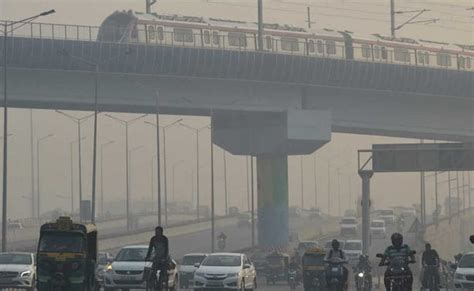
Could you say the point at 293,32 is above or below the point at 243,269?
above

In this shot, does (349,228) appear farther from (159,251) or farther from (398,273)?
(398,273)

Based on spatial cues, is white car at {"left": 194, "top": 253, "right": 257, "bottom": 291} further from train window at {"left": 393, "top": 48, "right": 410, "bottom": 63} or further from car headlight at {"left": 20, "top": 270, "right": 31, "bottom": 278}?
train window at {"left": 393, "top": 48, "right": 410, "bottom": 63}

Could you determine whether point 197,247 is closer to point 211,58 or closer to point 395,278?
point 211,58

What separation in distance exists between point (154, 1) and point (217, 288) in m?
66.9

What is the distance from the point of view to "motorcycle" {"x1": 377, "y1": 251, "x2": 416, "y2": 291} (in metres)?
25.1

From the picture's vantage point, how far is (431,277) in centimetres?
3778

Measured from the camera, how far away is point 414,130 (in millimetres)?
97875

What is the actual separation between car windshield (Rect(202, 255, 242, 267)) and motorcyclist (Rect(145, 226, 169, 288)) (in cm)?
1054

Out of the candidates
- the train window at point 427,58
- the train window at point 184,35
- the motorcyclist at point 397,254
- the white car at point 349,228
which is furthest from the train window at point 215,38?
the motorcyclist at point 397,254

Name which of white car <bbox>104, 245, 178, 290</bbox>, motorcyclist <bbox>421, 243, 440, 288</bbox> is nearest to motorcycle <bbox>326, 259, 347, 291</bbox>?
motorcyclist <bbox>421, 243, 440, 288</bbox>

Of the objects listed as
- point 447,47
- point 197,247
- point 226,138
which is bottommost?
point 197,247

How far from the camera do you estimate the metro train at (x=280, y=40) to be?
288ft

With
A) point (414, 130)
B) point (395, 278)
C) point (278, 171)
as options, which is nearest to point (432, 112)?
point (414, 130)

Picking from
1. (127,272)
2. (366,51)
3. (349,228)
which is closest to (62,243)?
(127,272)
